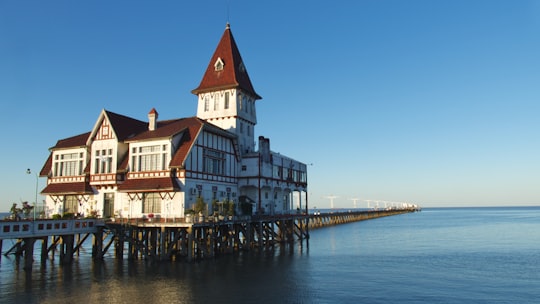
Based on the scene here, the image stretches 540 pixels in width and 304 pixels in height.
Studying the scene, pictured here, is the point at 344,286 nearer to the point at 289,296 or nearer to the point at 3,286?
the point at 289,296

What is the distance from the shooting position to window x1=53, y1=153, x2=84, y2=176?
4509 cm

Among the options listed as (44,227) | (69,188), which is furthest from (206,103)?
(44,227)

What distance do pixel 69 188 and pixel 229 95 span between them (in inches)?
819

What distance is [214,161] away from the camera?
45.0 m

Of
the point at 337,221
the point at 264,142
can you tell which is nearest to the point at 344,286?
the point at 264,142

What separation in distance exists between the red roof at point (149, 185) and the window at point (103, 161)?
354cm

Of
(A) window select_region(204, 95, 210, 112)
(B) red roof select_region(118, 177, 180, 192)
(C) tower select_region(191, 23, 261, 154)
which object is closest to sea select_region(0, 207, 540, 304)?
(B) red roof select_region(118, 177, 180, 192)

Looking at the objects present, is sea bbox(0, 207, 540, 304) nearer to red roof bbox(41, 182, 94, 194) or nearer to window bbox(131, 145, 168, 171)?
red roof bbox(41, 182, 94, 194)

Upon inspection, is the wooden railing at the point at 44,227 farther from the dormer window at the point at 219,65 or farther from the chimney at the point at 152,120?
the dormer window at the point at 219,65

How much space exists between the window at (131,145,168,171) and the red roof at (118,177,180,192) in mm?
1254

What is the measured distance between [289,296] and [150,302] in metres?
8.07

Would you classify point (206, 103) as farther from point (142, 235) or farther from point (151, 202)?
point (142, 235)

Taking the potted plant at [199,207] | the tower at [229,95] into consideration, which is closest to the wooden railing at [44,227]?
the potted plant at [199,207]

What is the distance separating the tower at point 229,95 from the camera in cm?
5300
